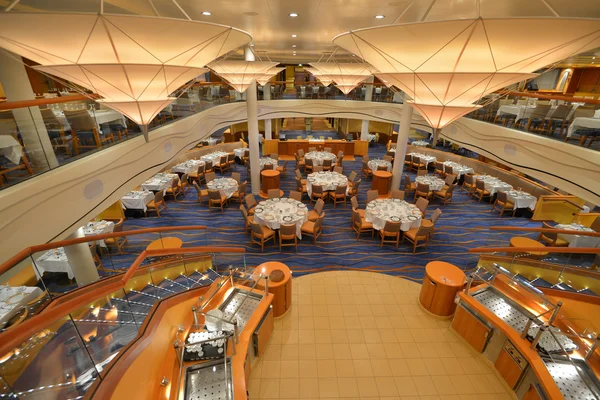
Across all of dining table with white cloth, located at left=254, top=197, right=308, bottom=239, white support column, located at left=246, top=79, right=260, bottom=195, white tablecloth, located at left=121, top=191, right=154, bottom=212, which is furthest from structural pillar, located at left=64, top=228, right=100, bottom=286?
white support column, located at left=246, top=79, right=260, bottom=195

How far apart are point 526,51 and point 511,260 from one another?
5089 millimetres

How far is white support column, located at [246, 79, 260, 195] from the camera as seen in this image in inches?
477

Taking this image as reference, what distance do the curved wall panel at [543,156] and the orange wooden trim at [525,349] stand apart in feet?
14.9

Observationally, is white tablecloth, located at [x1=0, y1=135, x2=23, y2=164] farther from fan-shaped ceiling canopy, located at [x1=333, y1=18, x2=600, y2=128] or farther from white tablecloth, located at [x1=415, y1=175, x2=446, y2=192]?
white tablecloth, located at [x1=415, y1=175, x2=446, y2=192]

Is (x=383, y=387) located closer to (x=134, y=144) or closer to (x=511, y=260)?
(x=511, y=260)

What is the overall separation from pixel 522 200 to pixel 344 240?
25.7 feet

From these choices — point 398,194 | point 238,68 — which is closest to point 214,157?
point 238,68

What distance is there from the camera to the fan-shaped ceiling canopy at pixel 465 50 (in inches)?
89.4

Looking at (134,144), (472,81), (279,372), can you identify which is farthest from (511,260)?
(134,144)

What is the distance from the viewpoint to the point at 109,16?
83.3 inches

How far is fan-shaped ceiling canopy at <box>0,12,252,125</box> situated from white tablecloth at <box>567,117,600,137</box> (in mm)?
9061

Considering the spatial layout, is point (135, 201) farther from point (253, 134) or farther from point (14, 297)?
point (14, 297)

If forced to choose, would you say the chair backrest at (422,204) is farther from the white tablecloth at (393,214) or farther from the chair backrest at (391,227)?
the chair backrest at (391,227)

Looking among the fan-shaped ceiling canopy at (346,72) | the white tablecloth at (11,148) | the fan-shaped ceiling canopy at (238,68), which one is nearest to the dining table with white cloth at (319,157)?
the fan-shaped ceiling canopy at (346,72)
